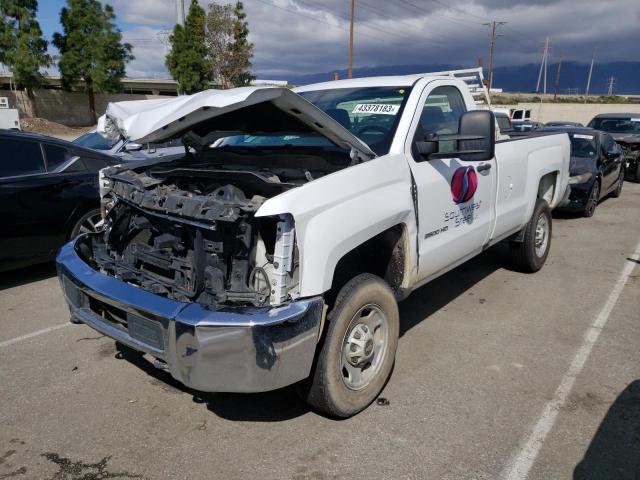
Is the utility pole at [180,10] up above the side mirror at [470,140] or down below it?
above

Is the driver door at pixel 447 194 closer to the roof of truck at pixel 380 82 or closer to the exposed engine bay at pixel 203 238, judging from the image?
the roof of truck at pixel 380 82

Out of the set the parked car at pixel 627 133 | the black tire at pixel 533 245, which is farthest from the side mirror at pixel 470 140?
the parked car at pixel 627 133

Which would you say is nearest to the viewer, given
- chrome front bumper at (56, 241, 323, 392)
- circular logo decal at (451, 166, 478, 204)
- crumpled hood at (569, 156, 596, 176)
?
chrome front bumper at (56, 241, 323, 392)

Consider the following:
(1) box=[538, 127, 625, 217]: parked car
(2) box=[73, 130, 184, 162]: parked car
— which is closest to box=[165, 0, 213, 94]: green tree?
(2) box=[73, 130, 184, 162]: parked car

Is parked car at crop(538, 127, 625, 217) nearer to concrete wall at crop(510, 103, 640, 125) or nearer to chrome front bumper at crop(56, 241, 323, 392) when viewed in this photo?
chrome front bumper at crop(56, 241, 323, 392)

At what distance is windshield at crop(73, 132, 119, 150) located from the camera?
26.5 feet

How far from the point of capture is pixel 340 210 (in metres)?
2.85

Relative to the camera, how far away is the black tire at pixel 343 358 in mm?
2879

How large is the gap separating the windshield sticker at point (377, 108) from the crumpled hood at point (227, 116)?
0.61 m

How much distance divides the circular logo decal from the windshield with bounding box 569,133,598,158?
6.98 m

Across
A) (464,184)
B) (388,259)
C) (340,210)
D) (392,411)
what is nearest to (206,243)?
(340,210)

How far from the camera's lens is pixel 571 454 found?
288cm

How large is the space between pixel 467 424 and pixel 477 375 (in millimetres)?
656

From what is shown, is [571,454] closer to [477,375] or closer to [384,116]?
[477,375]
